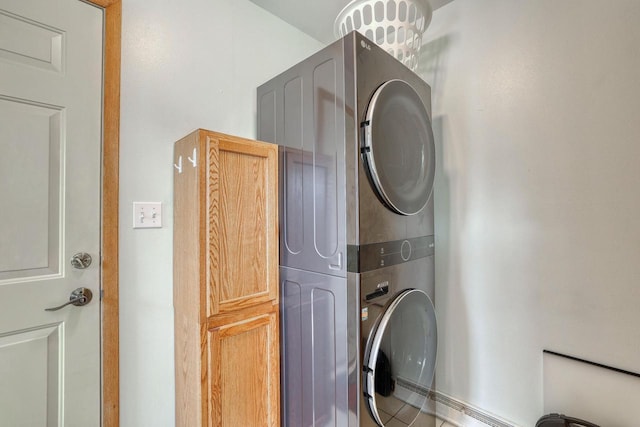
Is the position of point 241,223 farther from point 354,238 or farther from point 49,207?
point 49,207

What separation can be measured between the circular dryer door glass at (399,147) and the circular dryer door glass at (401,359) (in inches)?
17.3

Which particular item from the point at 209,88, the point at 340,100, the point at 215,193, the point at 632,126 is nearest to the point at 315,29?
the point at 209,88

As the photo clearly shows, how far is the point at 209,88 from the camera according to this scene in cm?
152

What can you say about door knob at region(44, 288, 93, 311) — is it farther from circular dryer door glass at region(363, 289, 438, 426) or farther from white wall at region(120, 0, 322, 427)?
circular dryer door glass at region(363, 289, 438, 426)

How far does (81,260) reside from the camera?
3.76 feet

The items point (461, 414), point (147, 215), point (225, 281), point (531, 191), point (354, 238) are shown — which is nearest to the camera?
point (354, 238)

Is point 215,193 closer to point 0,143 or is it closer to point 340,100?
point 340,100

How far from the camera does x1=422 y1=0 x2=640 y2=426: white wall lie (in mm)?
1253

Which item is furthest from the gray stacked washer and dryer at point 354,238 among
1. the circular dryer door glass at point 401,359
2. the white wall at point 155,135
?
the white wall at point 155,135

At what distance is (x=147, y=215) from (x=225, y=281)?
0.50 m

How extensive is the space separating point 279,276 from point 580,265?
1425 millimetres

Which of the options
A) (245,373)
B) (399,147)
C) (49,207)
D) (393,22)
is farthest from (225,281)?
(393,22)

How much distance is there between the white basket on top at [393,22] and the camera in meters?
1.35

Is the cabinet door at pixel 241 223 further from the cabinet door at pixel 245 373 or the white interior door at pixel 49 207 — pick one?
the white interior door at pixel 49 207
